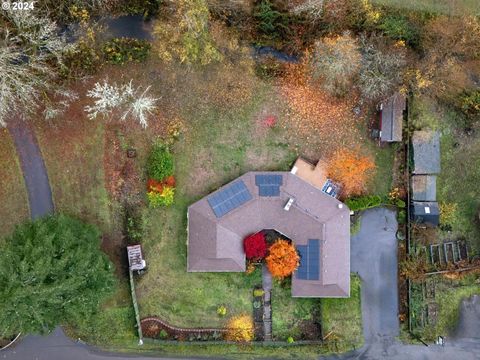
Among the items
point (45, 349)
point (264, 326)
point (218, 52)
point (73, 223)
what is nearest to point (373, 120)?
point (218, 52)

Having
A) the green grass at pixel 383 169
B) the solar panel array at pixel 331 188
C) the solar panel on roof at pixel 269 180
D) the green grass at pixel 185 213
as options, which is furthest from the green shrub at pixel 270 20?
the solar panel array at pixel 331 188

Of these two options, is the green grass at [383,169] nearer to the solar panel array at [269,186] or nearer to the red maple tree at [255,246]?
the solar panel array at [269,186]

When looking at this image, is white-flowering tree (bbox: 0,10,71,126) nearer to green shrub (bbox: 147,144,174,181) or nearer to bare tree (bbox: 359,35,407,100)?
green shrub (bbox: 147,144,174,181)

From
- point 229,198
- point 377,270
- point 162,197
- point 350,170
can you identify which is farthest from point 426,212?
point 162,197

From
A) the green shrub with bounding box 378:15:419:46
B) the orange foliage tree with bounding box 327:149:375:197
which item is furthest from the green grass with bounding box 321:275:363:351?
the green shrub with bounding box 378:15:419:46

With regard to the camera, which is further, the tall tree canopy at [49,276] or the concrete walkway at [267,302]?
the concrete walkway at [267,302]

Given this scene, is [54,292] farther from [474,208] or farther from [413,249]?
[474,208]
